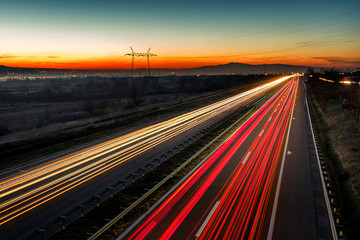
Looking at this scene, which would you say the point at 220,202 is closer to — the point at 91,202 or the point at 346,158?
the point at 91,202

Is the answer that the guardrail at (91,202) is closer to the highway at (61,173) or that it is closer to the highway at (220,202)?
the highway at (61,173)

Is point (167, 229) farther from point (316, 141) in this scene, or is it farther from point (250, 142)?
point (316, 141)

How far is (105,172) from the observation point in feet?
51.6

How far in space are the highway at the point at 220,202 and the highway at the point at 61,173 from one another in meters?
5.44

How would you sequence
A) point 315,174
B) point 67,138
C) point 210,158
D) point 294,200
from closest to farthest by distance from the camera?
1. point 294,200
2. point 315,174
3. point 210,158
4. point 67,138

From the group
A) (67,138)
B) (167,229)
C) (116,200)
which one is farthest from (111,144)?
(167,229)

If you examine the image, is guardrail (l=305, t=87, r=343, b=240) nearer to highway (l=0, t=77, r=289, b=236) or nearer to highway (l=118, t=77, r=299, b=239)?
highway (l=118, t=77, r=299, b=239)

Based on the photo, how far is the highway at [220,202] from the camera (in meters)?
9.45

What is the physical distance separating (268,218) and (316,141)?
53.3 feet

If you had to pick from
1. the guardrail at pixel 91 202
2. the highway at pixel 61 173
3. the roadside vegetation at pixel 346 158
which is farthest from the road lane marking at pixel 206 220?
the highway at pixel 61 173

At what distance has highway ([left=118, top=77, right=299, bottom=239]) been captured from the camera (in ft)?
31.0

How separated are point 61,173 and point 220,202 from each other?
1038 centimetres

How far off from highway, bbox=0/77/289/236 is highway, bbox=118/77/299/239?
544 centimetres

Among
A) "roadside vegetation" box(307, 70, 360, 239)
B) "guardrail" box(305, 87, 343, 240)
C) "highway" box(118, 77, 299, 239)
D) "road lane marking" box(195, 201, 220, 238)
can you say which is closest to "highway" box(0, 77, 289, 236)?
"highway" box(118, 77, 299, 239)
